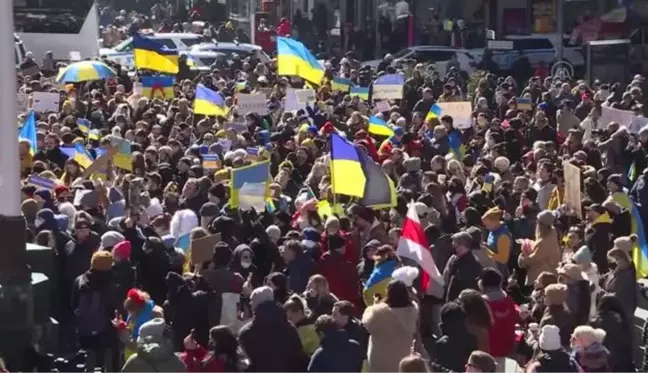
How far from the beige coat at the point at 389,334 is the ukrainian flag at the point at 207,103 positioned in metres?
10.9

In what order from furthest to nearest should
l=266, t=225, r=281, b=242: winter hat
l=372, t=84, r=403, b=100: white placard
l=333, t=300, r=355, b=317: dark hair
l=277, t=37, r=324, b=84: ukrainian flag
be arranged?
l=372, t=84, r=403, b=100: white placard, l=277, t=37, r=324, b=84: ukrainian flag, l=266, t=225, r=281, b=242: winter hat, l=333, t=300, r=355, b=317: dark hair

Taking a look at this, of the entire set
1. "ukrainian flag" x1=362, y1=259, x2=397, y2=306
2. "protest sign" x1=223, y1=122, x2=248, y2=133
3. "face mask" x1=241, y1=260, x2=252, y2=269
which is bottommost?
"ukrainian flag" x1=362, y1=259, x2=397, y2=306

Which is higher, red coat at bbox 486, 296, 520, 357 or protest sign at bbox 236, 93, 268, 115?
protest sign at bbox 236, 93, 268, 115

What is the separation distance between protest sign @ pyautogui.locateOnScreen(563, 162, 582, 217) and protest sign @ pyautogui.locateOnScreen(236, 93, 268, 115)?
22.1ft

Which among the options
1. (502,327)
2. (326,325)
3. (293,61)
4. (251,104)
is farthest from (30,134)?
(326,325)

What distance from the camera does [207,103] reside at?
67.3ft

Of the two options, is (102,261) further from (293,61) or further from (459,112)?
(293,61)

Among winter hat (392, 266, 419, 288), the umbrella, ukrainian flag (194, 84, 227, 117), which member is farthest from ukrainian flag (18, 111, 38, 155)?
winter hat (392, 266, 419, 288)

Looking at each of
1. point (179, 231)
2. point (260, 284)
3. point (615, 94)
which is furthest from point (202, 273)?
point (615, 94)

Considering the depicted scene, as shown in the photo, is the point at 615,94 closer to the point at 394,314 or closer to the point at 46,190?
the point at 46,190

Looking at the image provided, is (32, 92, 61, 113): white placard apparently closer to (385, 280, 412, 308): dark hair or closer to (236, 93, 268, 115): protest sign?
(236, 93, 268, 115): protest sign

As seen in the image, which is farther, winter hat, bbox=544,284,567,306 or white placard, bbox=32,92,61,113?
white placard, bbox=32,92,61,113

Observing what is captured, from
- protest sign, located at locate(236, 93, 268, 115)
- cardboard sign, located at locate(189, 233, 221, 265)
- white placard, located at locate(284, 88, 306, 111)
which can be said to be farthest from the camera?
white placard, located at locate(284, 88, 306, 111)

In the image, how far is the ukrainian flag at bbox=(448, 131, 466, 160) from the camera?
18.9m
